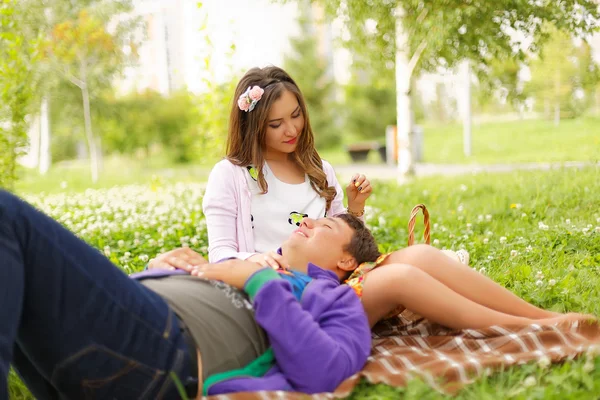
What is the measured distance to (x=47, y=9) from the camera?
1877cm

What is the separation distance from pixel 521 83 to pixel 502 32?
2.17 meters

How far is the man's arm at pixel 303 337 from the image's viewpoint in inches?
87.0

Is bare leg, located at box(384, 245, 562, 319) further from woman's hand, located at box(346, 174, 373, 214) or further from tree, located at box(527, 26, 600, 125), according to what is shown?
tree, located at box(527, 26, 600, 125)

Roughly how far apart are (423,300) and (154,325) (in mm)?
1118

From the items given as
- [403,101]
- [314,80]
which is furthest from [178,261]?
[314,80]

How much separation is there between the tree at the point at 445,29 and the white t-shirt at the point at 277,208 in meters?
4.65

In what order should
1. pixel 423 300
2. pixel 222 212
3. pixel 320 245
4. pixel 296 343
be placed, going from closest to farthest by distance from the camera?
pixel 296 343
pixel 423 300
pixel 320 245
pixel 222 212

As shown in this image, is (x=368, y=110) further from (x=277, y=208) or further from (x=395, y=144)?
(x=277, y=208)

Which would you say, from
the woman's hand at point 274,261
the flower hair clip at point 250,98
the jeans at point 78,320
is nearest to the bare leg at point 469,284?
the woman's hand at point 274,261

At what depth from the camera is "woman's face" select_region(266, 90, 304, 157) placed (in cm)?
356

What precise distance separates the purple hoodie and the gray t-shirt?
0.22 ft

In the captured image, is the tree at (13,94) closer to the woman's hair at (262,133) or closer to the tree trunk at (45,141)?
the woman's hair at (262,133)

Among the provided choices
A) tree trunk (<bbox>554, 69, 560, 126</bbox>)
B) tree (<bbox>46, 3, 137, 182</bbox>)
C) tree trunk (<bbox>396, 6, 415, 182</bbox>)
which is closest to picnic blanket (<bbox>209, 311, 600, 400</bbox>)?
tree trunk (<bbox>396, 6, 415, 182</bbox>)

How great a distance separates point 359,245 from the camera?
9.66 ft
